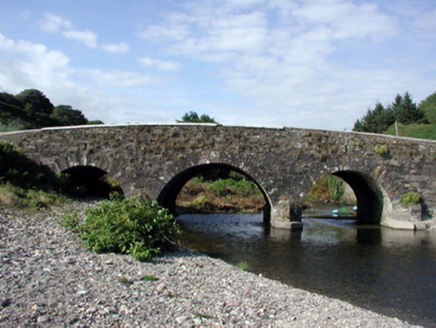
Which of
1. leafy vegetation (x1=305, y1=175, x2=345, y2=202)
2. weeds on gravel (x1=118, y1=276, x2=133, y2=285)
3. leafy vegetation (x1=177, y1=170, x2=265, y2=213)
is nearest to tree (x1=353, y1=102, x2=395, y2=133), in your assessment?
leafy vegetation (x1=305, y1=175, x2=345, y2=202)

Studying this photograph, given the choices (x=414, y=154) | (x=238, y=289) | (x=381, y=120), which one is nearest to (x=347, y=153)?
(x=414, y=154)

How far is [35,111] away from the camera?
4081cm

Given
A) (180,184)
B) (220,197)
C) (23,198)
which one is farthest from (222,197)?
(23,198)

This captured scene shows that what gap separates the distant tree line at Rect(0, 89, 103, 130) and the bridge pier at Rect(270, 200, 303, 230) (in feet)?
81.0

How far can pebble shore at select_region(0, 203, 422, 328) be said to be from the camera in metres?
4.74

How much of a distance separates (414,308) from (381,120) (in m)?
37.0

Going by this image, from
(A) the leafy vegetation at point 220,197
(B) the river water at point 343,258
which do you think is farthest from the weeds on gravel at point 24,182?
(A) the leafy vegetation at point 220,197

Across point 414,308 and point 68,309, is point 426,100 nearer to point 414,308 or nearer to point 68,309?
point 414,308

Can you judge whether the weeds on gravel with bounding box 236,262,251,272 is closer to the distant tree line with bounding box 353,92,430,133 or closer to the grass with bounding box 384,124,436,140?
the grass with bounding box 384,124,436,140

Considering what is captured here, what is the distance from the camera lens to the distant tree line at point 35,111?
1283 inches

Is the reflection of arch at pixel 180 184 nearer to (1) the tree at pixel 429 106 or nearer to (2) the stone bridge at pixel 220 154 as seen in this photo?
(2) the stone bridge at pixel 220 154

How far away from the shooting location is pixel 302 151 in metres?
15.1

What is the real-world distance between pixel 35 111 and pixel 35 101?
1.14 m

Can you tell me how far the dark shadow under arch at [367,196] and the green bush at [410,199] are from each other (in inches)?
38.7
